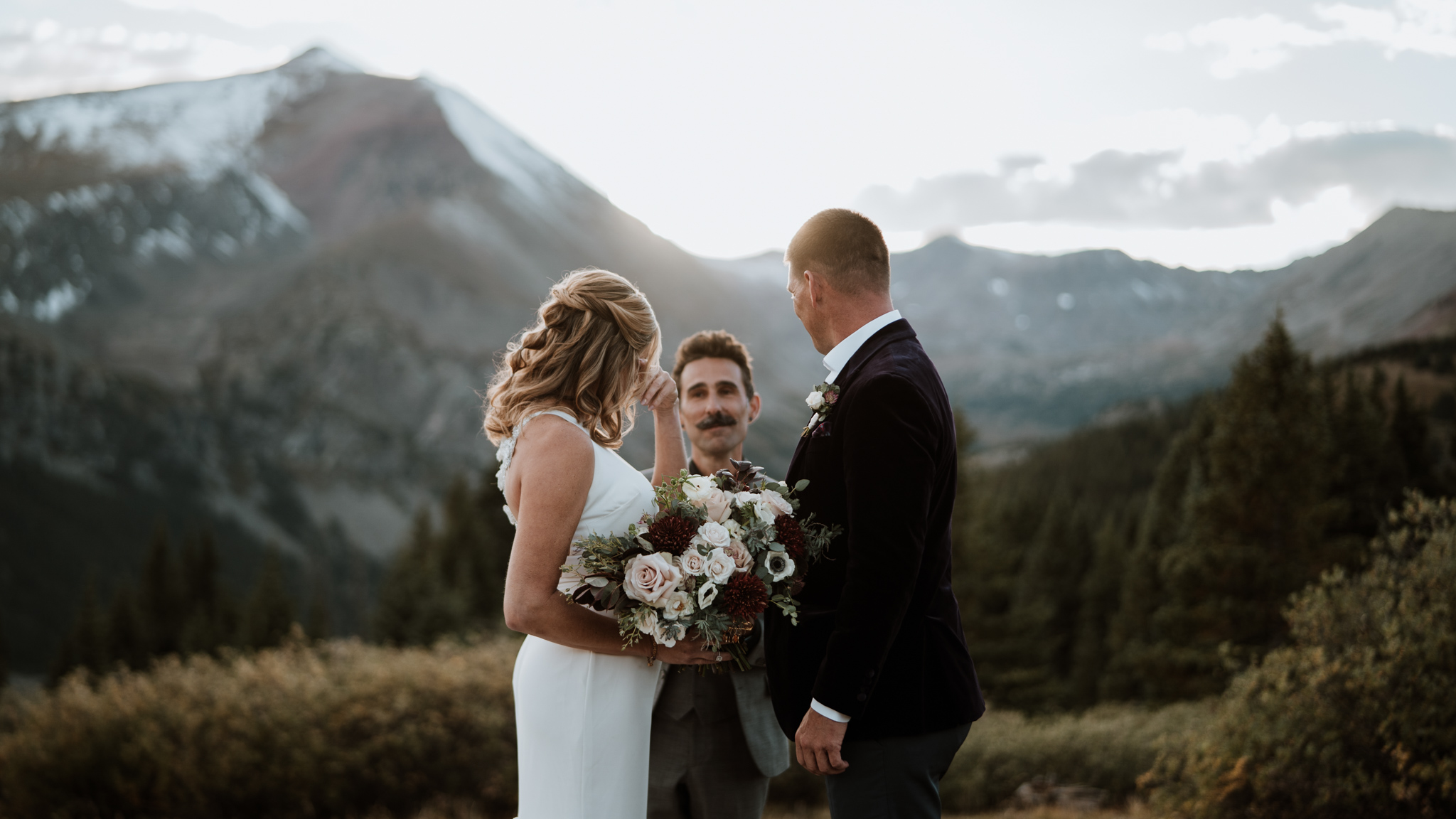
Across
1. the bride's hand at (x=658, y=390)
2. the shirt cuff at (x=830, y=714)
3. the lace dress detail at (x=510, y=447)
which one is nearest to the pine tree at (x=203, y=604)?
the lace dress detail at (x=510, y=447)

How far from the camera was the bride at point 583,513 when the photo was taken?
3547mm

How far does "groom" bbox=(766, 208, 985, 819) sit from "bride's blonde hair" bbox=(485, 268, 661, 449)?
70 cm

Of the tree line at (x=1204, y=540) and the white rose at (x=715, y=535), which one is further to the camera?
the tree line at (x=1204, y=540)

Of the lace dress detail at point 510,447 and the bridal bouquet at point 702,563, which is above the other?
the lace dress detail at point 510,447

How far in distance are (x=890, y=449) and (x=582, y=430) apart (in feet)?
3.95

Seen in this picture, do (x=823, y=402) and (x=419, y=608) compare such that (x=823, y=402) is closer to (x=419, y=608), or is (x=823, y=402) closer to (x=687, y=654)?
(x=687, y=654)

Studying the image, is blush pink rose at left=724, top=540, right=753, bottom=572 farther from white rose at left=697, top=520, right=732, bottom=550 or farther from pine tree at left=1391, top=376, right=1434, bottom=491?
pine tree at left=1391, top=376, right=1434, bottom=491

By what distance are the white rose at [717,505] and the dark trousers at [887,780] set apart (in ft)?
3.08

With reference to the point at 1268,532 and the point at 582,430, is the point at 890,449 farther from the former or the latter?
the point at 1268,532

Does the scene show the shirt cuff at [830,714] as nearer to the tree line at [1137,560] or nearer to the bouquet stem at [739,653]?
the bouquet stem at [739,653]

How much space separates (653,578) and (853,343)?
1188 mm

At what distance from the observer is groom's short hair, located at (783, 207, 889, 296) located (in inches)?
140

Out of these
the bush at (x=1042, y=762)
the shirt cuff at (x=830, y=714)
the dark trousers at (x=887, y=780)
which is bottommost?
the bush at (x=1042, y=762)

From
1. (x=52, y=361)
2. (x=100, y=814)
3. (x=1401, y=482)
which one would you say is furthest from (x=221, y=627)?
(x=52, y=361)
